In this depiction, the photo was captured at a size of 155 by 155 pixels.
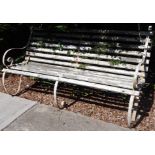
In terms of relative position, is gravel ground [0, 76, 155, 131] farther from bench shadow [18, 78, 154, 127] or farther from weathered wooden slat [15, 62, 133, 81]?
weathered wooden slat [15, 62, 133, 81]

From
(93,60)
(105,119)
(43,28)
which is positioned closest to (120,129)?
(105,119)

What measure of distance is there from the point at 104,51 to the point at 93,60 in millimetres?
232

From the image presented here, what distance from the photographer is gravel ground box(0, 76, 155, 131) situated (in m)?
4.38

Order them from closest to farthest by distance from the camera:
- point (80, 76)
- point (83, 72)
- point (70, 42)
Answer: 1. point (80, 76)
2. point (83, 72)
3. point (70, 42)

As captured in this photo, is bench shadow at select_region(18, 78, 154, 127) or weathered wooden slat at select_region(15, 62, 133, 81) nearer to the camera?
weathered wooden slat at select_region(15, 62, 133, 81)

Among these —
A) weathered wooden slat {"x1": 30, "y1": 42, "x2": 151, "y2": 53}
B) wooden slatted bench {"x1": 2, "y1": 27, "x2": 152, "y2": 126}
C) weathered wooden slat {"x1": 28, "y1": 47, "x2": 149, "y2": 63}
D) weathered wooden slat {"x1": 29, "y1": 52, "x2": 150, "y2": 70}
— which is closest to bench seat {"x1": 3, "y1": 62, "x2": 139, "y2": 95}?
wooden slatted bench {"x1": 2, "y1": 27, "x2": 152, "y2": 126}

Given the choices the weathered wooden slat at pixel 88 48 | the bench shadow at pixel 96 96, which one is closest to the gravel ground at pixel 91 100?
the bench shadow at pixel 96 96

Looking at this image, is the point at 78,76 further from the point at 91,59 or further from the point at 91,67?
the point at 91,59

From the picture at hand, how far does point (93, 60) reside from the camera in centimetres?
496

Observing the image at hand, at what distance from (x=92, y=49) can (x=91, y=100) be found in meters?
0.85

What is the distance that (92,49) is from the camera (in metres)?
5.06

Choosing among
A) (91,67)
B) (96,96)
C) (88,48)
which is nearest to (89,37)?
(88,48)

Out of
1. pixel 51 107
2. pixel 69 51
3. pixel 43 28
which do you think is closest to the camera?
pixel 51 107
